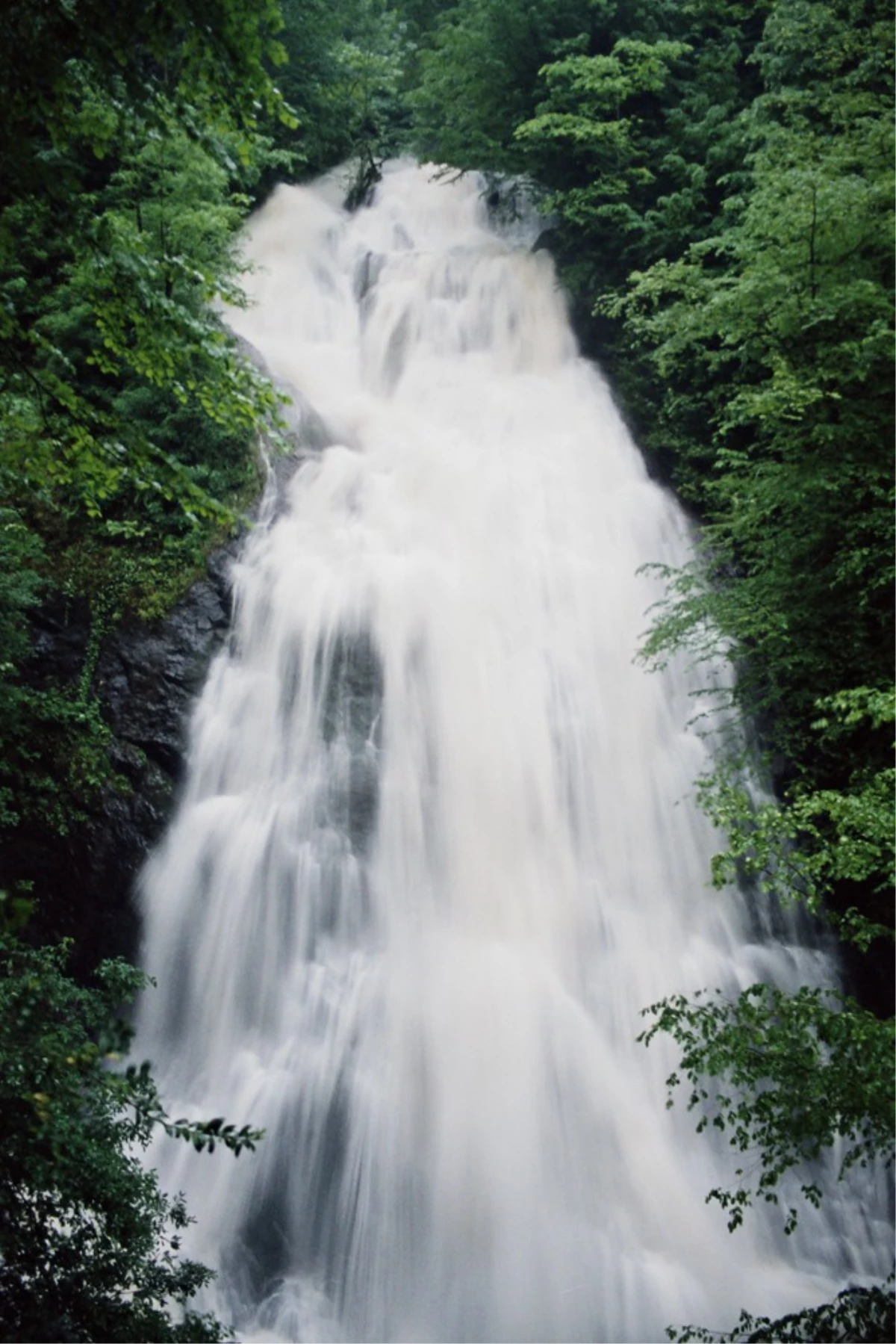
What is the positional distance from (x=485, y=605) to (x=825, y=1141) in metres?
6.98

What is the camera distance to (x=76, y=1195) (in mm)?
3264

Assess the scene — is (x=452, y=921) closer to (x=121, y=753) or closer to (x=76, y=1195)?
(x=121, y=753)

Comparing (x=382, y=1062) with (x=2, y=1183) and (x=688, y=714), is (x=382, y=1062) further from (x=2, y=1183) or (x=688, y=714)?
(x=688, y=714)

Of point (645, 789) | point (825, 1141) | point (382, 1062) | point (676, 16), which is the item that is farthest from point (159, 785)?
point (676, 16)

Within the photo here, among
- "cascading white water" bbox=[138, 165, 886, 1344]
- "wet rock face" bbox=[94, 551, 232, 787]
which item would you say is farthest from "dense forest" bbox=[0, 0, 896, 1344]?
"cascading white water" bbox=[138, 165, 886, 1344]

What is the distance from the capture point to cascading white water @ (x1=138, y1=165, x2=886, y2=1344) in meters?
5.73

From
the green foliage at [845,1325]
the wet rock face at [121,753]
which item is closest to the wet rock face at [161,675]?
the wet rock face at [121,753]

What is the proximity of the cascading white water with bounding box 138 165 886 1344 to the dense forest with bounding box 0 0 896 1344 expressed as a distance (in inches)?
24.2

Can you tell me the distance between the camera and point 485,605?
1007 centimetres

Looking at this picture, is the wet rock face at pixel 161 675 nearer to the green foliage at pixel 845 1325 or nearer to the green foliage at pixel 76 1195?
the green foliage at pixel 76 1195

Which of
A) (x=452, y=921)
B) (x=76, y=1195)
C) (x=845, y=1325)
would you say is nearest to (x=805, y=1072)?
(x=845, y=1325)

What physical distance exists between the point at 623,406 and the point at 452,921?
349 inches

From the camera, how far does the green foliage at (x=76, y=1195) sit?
2477 millimetres

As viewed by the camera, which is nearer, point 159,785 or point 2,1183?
point 2,1183
